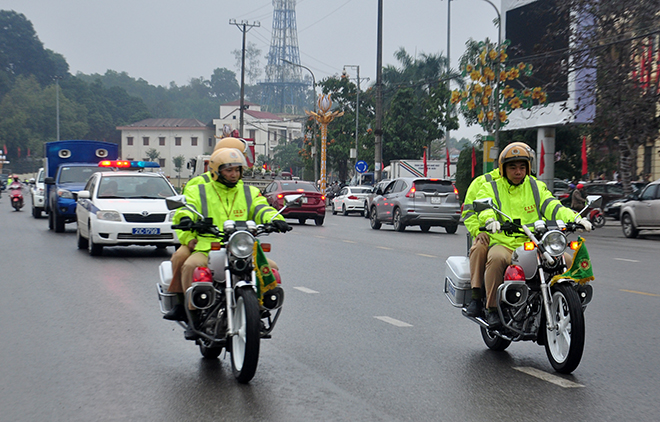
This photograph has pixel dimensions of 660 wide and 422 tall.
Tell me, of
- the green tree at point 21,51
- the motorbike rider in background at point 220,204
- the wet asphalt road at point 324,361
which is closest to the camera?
the wet asphalt road at point 324,361

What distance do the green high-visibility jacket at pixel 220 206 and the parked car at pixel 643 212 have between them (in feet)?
61.5

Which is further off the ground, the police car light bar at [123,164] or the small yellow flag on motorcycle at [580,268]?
the police car light bar at [123,164]

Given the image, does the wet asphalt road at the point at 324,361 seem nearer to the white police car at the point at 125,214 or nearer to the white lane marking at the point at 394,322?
the white lane marking at the point at 394,322

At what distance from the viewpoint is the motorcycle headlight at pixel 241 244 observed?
571 centimetres

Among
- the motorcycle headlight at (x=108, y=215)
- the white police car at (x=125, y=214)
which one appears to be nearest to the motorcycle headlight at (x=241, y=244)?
the white police car at (x=125, y=214)

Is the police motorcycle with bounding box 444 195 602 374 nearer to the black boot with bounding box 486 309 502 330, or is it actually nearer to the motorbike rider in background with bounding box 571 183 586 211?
the black boot with bounding box 486 309 502 330

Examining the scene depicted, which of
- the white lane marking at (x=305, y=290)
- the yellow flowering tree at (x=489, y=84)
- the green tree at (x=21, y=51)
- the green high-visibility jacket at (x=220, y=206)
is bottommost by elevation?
the white lane marking at (x=305, y=290)

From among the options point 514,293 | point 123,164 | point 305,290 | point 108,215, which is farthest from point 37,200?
point 514,293

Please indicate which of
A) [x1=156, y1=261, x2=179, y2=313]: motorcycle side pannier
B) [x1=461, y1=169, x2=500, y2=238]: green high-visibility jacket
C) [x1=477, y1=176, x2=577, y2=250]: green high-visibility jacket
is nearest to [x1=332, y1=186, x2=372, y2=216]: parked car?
[x1=461, y1=169, x2=500, y2=238]: green high-visibility jacket

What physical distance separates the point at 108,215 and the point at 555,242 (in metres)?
10.5

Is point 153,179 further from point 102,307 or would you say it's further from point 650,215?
point 650,215

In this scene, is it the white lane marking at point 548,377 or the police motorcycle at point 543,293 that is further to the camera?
the police motorcycle at point 543,293

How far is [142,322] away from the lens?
8.48 m

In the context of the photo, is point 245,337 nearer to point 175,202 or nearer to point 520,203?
point 175,202
